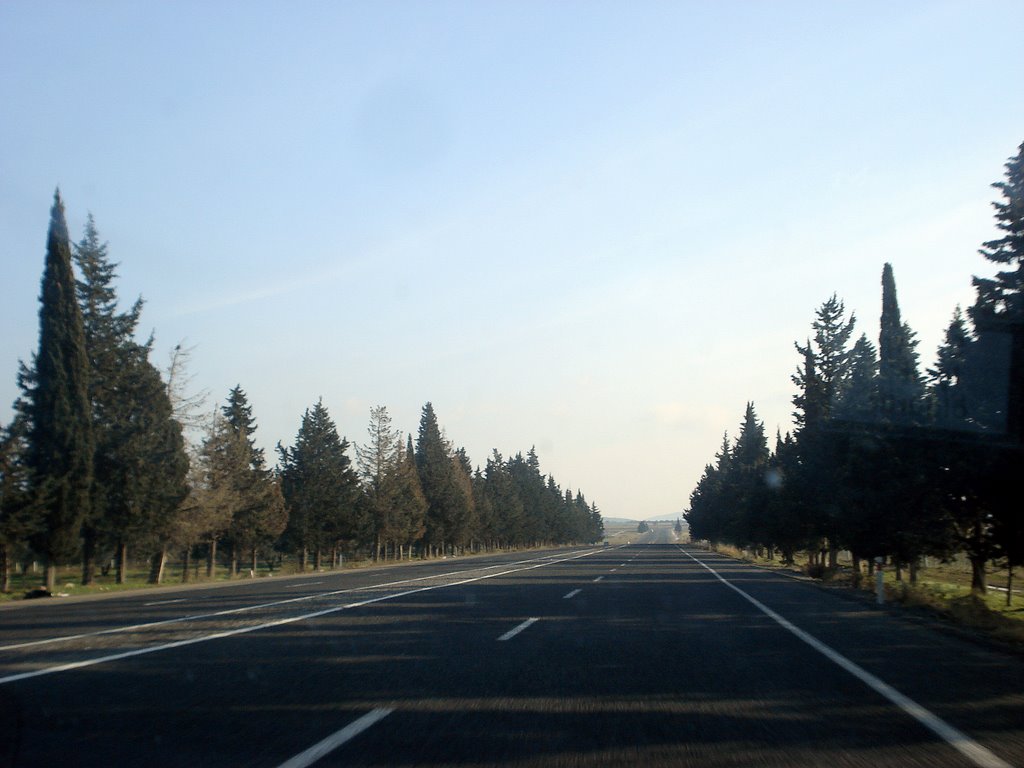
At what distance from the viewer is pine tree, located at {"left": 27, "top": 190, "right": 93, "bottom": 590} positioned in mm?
35094

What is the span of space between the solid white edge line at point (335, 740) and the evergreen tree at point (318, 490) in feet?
197

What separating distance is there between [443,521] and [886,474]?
229 ft

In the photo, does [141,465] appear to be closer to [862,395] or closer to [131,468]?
[131,468]

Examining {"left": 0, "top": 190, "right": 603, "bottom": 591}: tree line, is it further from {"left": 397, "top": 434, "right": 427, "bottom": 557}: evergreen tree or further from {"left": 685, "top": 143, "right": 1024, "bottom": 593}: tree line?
{"left": 685, "top": 143, "right": 1024, "bottom": 593}: tree line

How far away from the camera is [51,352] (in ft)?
117

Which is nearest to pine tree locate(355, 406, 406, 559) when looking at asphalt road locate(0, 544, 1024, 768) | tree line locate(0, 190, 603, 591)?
tree line locate(0, 190, 603, 591)

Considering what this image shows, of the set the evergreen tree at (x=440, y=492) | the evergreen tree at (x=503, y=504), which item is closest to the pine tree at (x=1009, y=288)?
the evergreen tree at (x=440, y=492)

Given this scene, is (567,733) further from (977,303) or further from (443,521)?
(443,521)

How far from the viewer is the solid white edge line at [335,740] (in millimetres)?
5668

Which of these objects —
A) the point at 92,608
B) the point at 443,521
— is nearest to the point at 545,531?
the point at 443,521

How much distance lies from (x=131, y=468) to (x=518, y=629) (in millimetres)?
34732

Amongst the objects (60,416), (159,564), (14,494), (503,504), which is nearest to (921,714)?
(14,494)

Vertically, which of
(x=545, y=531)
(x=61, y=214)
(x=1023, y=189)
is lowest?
(x=545, y=531)

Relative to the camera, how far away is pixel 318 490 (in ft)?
219
